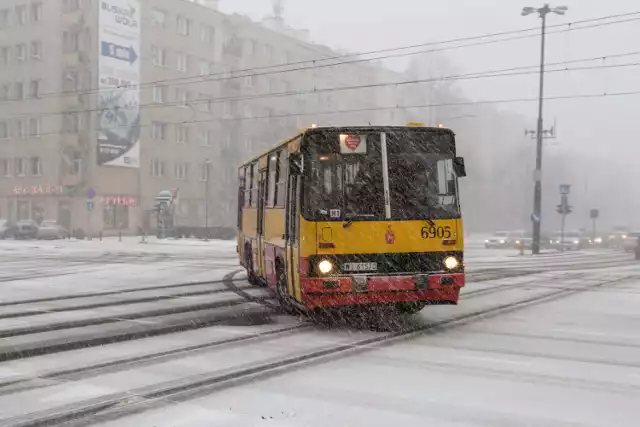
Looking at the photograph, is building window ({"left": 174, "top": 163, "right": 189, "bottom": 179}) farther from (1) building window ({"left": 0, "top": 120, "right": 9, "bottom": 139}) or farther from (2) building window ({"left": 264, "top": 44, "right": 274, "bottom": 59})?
(2) building window ({"left": 264, "top": 44, "right": 274, "bottom": 59})

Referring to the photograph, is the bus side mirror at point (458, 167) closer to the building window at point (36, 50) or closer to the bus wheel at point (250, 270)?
the bus wheel at point (250, 270)

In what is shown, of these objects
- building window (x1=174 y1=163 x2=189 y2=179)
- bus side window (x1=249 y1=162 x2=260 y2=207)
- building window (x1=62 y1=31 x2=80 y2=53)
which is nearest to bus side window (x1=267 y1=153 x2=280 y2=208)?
bus side window (x1=249 y1=162 x2=260 y2=207)

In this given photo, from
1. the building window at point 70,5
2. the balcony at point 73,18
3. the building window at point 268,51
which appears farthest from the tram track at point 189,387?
the building window at point 268,51

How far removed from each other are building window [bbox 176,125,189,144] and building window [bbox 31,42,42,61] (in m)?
11.8

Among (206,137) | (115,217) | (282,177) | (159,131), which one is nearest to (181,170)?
(159,131)

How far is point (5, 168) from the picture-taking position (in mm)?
59219

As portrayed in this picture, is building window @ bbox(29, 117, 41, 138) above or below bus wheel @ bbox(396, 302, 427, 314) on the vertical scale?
above

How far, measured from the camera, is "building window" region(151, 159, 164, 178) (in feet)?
196

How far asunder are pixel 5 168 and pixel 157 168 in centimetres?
1176

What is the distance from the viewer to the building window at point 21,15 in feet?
190

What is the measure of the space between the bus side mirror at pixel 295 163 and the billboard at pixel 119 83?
149ft

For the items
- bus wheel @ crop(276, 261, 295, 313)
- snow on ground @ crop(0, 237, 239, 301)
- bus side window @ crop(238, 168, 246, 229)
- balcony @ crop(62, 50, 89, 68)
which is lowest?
snow on ground @ crop(0, 237, 239, 301)

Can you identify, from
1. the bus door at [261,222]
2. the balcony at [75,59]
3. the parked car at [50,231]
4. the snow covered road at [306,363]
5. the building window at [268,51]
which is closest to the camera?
the snow covered road at [306,363]

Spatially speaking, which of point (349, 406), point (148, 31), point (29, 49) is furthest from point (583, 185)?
point (349, 406)
